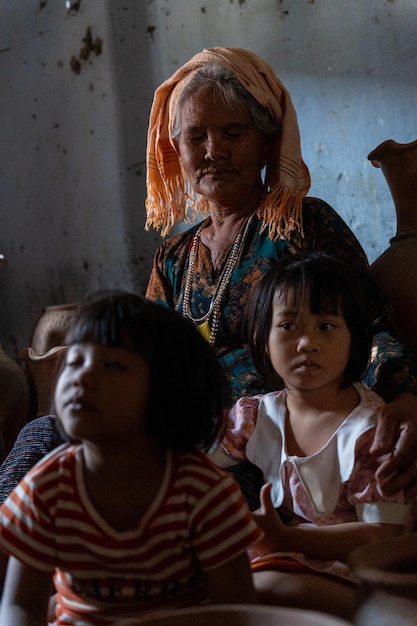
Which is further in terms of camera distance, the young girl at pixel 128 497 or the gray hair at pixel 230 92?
the gray hair at pixel 230 92

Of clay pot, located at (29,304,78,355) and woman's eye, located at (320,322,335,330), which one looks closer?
woman's eye, located at (320,322,335,330)

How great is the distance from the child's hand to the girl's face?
323 mm

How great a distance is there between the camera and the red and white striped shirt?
3.80ft

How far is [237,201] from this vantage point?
2217mm

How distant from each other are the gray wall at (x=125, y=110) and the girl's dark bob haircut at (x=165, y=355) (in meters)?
1.81

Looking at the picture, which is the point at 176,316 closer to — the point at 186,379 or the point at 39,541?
the point at 186,379

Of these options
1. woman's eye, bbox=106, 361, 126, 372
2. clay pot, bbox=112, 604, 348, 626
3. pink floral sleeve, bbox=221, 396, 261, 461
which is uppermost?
woman's eye, bbox=106, 361, 126, 372

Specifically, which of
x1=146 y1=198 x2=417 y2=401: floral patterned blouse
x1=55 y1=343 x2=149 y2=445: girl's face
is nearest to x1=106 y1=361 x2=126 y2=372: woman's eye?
x1=55 y1=343 x2=149 y2=445: girl's face

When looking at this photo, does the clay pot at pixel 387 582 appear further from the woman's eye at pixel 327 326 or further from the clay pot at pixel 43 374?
the clay pot at pixel 43 374

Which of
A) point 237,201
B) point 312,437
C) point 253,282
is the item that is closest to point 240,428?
point 312,437

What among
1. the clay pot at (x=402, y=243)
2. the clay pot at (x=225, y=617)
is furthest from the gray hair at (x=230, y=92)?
the clay pot at (x=225, y=617)

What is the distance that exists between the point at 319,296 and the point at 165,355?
1.71 feet

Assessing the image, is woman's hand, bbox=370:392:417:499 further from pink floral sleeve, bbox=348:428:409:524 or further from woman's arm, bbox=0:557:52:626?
woman's arm, bbox=0:557:52:626

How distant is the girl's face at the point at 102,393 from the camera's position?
3.68ft
